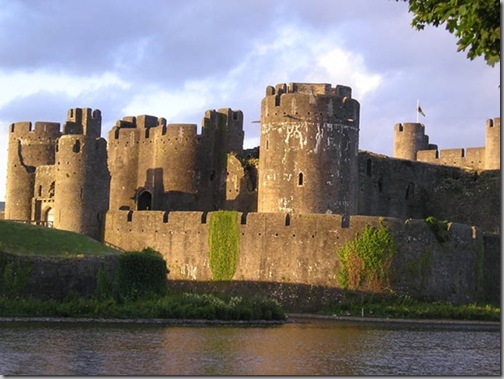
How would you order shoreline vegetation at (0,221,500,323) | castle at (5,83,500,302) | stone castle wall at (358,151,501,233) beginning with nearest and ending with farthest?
1. shoreline vegetation at (0,221,500,323)
2. castle at (5,83,500,302)
3. stone castle wall at (358,151,501,233)

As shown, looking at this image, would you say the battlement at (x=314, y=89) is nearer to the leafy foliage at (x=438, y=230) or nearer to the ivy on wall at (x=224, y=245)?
the ivy on wall at (x=224, y=245)

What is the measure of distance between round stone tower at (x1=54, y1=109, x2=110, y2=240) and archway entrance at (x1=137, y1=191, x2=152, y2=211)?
643 centimetres

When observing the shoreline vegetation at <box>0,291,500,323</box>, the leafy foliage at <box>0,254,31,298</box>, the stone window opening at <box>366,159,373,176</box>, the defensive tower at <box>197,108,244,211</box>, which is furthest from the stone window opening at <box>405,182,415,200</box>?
the leafy foliage at <box>0,254,31,298</box>

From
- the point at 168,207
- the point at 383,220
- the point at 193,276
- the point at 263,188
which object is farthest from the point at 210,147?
the point at 383,220

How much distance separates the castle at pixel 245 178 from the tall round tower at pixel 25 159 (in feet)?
0.20

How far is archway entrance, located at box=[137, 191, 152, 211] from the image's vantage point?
50.6 m

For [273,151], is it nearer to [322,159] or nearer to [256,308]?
[322,159]

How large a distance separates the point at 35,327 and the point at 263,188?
15.8 m

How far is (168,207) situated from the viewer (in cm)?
4928

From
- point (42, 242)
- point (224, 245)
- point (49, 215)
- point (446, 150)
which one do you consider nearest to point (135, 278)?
point (42, 242)

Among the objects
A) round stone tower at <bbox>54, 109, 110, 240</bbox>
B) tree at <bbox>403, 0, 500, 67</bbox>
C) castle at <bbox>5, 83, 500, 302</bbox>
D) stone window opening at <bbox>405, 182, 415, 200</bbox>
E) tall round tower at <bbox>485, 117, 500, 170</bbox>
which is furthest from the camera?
tall round tower at <bbox>485, 117, 500, 170</bbox>

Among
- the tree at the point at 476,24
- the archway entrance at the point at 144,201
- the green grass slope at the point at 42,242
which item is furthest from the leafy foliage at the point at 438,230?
the tree at the point at 476,24

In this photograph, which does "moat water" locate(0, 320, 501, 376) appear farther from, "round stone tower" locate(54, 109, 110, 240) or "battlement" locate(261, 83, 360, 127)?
"round stone tower" locate(54, 109, 110, 240)

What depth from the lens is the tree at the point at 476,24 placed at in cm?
1436
